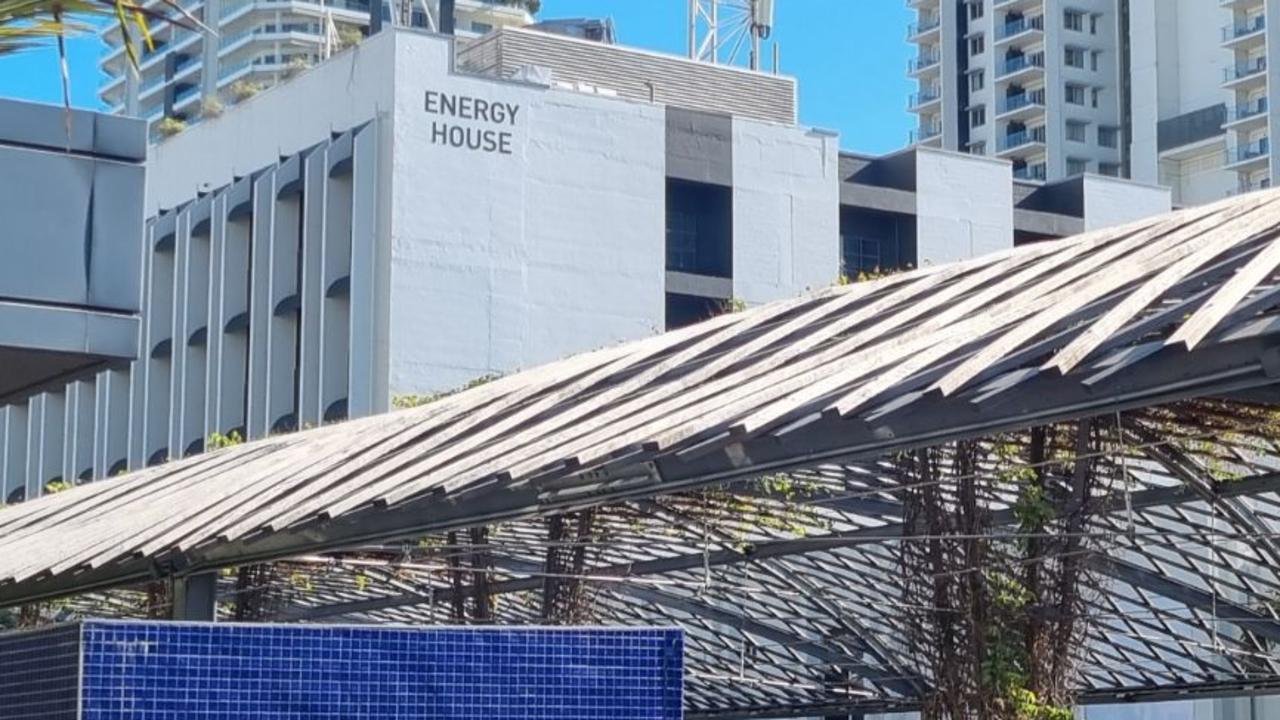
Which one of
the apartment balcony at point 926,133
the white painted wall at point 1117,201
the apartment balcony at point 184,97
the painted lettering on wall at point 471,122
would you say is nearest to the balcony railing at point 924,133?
the apartment balcony at point 926,133

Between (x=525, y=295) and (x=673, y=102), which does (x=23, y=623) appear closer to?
(x=525, y=295)

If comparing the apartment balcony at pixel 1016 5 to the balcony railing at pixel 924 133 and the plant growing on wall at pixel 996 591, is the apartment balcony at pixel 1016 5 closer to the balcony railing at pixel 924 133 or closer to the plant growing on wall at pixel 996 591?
the balcony railing at pixel 924 133

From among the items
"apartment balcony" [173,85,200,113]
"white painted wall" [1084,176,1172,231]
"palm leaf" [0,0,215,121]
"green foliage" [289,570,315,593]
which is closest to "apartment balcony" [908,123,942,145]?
"apartment balcony" [173,85,200,113]

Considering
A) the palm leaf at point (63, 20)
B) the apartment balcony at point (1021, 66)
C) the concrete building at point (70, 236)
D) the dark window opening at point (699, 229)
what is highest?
the apartment balcony at point (1021, 66)

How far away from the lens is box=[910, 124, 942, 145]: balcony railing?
138375 mm

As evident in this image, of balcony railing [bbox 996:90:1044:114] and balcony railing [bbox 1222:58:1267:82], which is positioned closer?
balcony railing [bbox 1222:58:1267:82]

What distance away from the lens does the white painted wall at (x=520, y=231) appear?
53375 mm

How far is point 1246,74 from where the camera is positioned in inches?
4532

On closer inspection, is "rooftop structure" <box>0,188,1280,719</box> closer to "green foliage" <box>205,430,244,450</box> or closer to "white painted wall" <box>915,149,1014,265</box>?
"green foliage" <box>205,430,244,450</box>

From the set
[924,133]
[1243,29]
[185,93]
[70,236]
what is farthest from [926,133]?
[70,236]

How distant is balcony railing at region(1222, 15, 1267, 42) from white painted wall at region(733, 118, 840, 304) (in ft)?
200

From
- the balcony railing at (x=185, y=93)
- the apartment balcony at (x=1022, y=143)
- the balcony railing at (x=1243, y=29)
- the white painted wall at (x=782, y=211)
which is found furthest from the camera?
the balcony railing at (x=185, y=93)

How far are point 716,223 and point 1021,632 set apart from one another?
41661mm

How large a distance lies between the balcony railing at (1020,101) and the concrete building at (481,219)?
64628 millimetres
